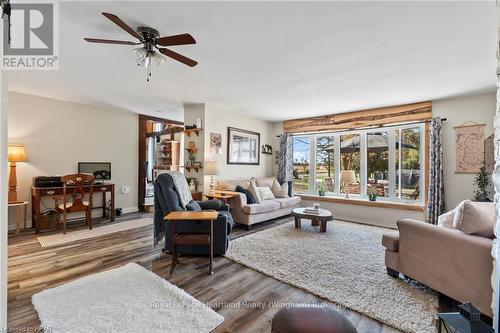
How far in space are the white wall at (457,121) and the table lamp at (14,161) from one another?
7.36 meters

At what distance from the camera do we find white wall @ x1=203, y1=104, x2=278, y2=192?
472 centimetres

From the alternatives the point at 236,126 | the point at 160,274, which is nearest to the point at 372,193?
the point at 236,126

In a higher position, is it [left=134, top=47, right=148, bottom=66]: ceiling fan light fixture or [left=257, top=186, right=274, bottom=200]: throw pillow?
[left=134, top=47, right=148, bottom=66]: ceiling fan light fixture

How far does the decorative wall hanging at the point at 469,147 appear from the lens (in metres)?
3.76

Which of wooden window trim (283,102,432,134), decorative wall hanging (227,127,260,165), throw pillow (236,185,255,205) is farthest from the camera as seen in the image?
decorative wall hanging (227,127,260,165)

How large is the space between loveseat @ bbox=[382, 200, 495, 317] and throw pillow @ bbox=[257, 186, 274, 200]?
2.84 m

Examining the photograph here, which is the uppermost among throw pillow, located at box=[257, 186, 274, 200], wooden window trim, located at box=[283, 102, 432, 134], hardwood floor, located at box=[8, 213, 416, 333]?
wooden window trim, located at box=[283, 102, 432, 134]

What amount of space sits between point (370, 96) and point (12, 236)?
643 centimetres

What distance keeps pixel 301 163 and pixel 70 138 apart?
5.34m

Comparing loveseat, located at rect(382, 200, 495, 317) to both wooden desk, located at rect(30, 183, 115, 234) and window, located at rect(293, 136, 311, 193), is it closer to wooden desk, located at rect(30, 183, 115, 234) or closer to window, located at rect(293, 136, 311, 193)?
window, located at rect(293, 136, 311, 193)

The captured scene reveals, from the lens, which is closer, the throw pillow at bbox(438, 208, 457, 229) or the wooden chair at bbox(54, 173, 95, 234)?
the throw pillow at bbox(438, 208, 457, 229)

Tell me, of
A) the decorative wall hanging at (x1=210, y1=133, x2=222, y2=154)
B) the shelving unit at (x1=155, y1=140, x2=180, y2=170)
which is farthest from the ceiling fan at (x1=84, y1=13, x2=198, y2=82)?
the shelving unit at (x1=155, y1=140, x2=180, y2=170)

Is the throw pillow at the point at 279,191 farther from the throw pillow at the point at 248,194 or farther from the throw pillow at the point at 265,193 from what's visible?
the throw pillow at the point at 248,194

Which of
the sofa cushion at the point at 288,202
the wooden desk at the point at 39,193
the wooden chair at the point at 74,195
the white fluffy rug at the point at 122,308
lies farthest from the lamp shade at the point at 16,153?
the sofa cushion at the point at 288,202
